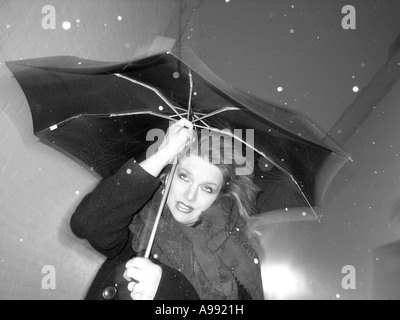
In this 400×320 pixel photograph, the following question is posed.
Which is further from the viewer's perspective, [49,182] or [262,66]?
[262,66]

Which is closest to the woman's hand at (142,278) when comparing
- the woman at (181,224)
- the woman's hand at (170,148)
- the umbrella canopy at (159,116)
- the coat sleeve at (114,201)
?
the woman at (181,224)

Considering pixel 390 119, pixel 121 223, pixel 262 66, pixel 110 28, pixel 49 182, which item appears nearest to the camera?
pixel 121 223

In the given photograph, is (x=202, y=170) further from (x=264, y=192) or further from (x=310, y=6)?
(x=310, y=6)

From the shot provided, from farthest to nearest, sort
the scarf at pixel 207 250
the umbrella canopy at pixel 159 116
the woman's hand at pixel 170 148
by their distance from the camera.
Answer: the scarf at pixel 207 250 → the woman's hand at pixel 170 148 → the umbrella canopy at pixel 159 116

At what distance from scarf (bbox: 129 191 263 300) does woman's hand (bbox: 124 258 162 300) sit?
22 centimetres

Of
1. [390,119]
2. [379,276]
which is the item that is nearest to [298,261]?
[379,276]

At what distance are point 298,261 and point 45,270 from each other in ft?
6.68

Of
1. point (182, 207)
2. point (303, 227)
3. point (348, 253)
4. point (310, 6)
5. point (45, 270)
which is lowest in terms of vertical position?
point (45, 270)

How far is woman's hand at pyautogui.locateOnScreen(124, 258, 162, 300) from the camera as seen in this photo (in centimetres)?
82

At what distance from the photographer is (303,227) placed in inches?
108

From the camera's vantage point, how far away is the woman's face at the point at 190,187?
1145mm

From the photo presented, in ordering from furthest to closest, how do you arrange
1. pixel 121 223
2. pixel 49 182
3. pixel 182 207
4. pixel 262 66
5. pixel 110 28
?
pixel 262 66 → pixel 110 28 → pixel 49 182 → pixel 182 207 → pixel 121 223

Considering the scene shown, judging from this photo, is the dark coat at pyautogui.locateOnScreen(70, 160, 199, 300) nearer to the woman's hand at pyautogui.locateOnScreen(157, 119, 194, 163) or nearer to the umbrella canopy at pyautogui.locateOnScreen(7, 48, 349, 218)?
the woman's hand at pyautogui.locateOnScreen(157, 119, 194, 163)

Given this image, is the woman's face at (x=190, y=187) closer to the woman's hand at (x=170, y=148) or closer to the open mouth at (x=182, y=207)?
the open mouth at (x=182, y=207)
